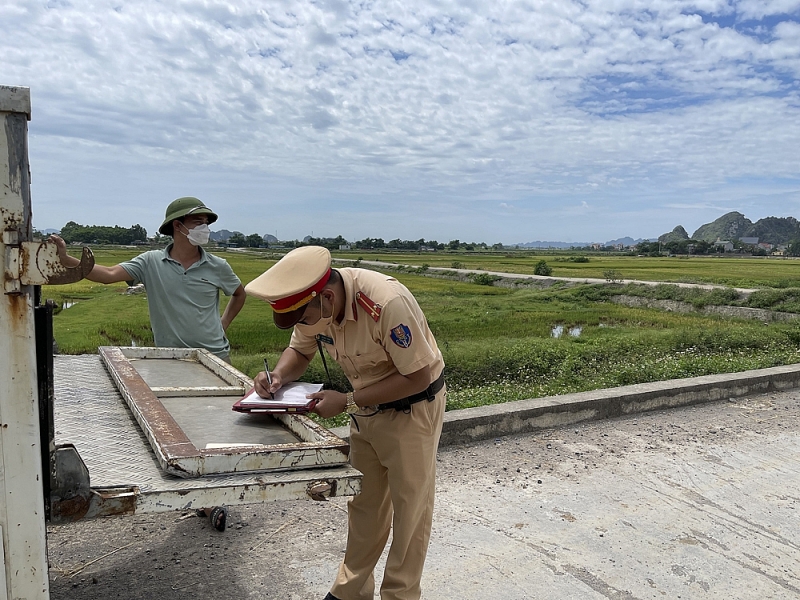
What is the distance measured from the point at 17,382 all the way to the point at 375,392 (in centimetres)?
106

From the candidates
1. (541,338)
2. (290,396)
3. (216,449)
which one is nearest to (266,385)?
(290,396)

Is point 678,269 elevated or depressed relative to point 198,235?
depressed

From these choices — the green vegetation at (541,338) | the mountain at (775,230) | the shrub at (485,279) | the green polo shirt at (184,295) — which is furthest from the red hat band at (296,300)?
the mountain at (775,230)

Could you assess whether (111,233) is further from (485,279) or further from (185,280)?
(185,280)

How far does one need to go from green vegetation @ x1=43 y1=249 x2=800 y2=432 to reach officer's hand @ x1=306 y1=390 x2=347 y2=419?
12.1ft

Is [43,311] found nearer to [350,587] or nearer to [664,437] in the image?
[350,587]

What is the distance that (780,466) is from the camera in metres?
4.23

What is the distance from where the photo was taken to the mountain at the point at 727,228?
14488 centimetres

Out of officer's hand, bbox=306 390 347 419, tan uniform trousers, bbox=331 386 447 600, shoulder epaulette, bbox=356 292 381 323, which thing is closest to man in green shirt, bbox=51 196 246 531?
tan uniform trousers, bbox=331 386 447 600

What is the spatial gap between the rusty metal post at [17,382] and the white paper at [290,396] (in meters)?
0.87

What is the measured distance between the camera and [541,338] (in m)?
13.2

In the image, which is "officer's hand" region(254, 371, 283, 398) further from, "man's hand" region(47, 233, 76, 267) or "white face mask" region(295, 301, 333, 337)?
"man's hand" region(47, 233, 76, 267)

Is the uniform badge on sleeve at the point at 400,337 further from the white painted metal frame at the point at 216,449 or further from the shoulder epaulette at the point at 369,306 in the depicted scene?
the white painted metal frame at the point at 216,449

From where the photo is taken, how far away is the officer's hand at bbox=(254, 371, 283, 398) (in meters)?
2.40
